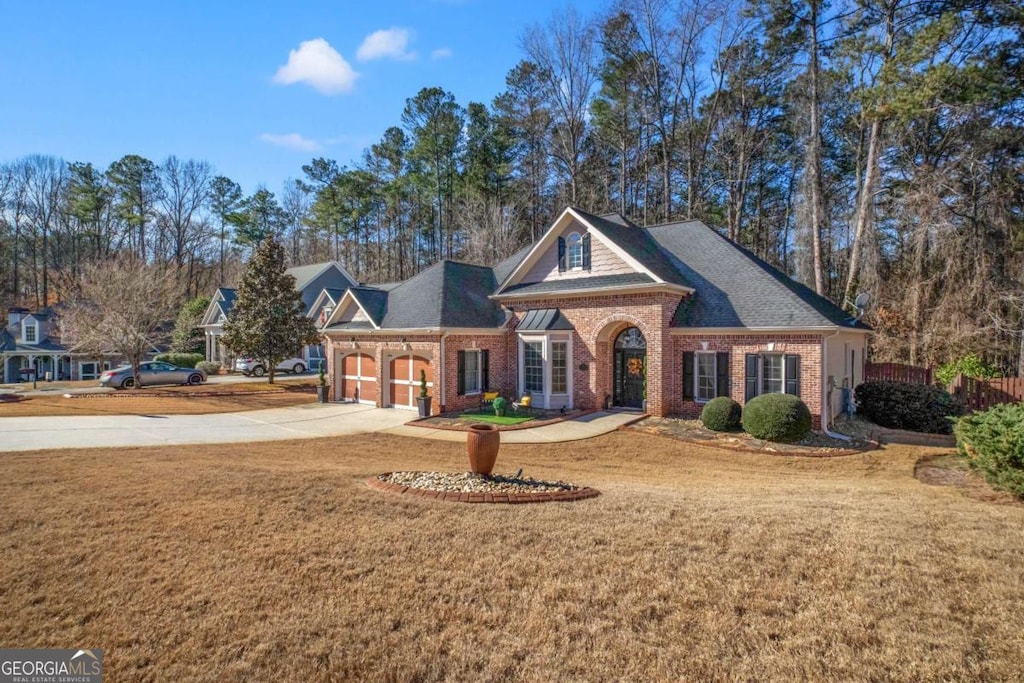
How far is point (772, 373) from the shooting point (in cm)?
1520

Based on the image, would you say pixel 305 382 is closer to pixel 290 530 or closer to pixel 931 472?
pixel 290 530

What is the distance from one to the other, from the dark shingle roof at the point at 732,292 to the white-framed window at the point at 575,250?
11.8 ft

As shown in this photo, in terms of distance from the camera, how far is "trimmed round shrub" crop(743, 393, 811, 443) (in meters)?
13.0

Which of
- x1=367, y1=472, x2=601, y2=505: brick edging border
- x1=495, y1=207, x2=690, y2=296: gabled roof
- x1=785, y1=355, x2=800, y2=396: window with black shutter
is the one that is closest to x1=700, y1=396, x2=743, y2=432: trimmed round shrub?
x1=785, y1=355, x2=800, y2=396: window with black shutter

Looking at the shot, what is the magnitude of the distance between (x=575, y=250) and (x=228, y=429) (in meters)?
12.9

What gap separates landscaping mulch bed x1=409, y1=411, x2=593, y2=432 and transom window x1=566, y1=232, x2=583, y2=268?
5.44m

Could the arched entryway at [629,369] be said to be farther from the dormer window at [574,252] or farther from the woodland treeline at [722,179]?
the woodland treeline at [722,179]

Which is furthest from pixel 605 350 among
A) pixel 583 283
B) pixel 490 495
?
pixel 490 495

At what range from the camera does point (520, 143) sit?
36.5 metres

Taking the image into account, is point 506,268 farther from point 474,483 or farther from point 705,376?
point 474,483

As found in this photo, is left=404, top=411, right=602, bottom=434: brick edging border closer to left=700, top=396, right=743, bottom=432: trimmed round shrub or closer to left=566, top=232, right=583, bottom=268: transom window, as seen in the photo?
left=700, top=396, right=743, bottom=432: trimmed round shrub

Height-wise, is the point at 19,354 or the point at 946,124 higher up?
the point at 946,124

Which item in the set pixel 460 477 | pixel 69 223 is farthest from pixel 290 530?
pixel 69 223

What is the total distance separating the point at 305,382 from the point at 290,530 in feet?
82.8
